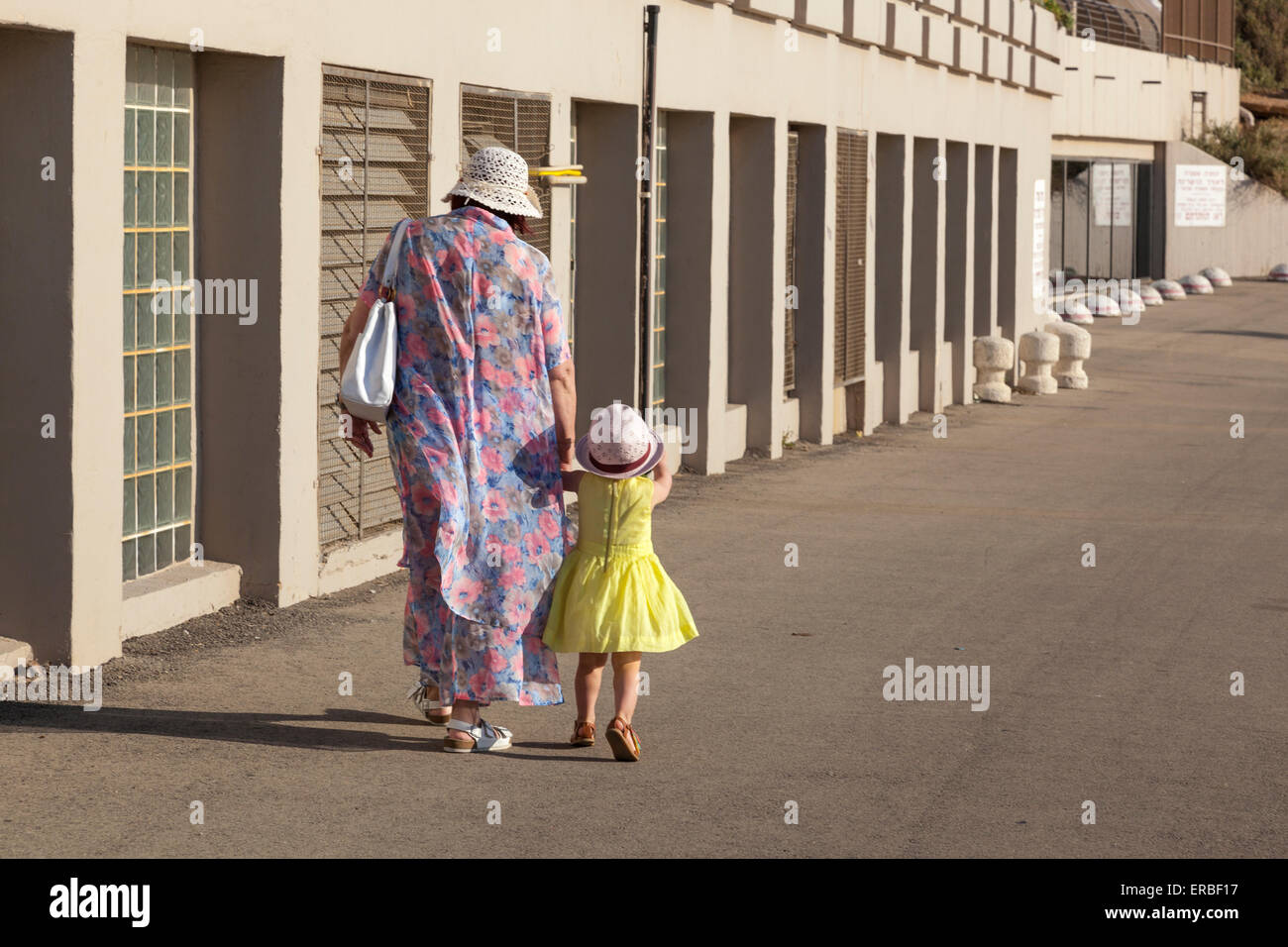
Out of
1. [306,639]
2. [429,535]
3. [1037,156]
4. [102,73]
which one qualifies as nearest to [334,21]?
[102,73]

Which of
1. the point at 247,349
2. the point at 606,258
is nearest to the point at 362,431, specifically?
the point at 247,349

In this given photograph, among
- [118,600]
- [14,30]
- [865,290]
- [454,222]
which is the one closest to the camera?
[454,222]

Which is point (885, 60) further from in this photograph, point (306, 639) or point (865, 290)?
point (306, 639)

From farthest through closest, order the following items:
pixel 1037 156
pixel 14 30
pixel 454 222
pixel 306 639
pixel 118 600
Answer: pixel 1037 156, pixel 306 639, pixel 118 600, pixel 14 30, pixel 454 222

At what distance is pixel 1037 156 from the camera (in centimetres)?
2658

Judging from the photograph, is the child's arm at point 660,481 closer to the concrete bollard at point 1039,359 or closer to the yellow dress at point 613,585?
the yellow dress at point 613,585

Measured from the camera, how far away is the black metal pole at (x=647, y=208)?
516 inches

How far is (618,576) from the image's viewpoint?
259 inches

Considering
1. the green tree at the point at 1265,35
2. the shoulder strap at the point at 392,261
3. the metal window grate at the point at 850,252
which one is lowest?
the shoulder strap at the point at 392,261

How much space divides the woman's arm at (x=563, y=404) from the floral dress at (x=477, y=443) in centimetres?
3

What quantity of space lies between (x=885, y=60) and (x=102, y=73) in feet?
41.3

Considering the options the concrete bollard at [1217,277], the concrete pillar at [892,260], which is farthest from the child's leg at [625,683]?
the concrete bollard at [1217,277]

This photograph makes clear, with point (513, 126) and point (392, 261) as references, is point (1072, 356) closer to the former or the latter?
point (513, 126)

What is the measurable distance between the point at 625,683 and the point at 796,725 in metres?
0.92
